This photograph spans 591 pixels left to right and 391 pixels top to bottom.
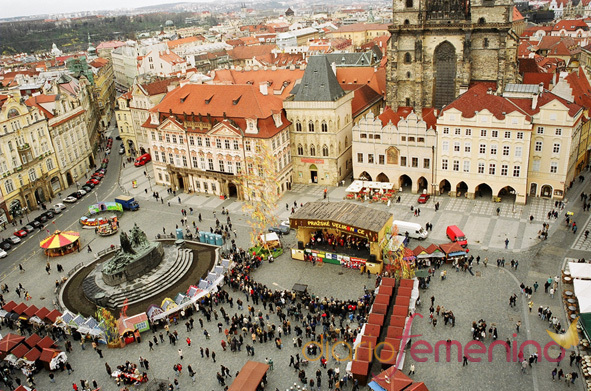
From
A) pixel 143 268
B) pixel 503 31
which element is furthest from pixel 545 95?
pixel 143 268

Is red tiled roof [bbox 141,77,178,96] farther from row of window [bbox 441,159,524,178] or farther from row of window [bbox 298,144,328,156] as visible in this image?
row of window [bbox 441,159,524,178]

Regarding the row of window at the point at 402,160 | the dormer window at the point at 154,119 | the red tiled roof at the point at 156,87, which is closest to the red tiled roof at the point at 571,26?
the row of window at the point at 402,160

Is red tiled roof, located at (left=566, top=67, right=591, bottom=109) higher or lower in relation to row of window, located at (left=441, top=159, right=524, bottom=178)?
higher

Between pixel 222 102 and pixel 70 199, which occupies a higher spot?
pixel 222 102

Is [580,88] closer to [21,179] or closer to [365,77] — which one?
[365,77]

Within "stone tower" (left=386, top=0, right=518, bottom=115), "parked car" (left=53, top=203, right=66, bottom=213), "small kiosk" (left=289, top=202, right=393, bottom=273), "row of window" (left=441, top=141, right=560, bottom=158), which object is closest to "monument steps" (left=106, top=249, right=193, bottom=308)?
"small kiosk" (left=289, top=202, right=393, bottom=273)

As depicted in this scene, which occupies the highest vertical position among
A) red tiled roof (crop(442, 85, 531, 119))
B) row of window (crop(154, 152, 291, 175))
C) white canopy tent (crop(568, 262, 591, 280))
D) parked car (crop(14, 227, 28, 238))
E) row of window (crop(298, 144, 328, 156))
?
red tiled roof (crop(442, 85, 531, 119))

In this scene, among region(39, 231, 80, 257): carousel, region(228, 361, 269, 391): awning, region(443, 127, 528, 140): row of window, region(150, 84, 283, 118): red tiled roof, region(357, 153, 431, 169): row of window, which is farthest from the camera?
region(150, 84, 283, 118): red tiled roof

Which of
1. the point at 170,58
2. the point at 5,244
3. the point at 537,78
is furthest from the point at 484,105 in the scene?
the point at 170,58
